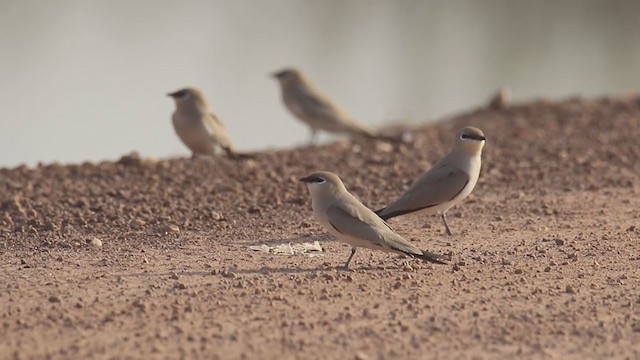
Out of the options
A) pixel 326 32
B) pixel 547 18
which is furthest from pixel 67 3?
pixel 547 18

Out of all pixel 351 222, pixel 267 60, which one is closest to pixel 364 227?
pixel 351 222

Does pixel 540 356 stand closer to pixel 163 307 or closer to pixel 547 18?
pixel 163 307

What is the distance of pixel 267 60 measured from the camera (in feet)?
67.3

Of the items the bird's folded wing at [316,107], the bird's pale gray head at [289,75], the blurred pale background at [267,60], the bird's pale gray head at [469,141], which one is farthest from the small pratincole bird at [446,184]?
the blurred pale background at [267,60]

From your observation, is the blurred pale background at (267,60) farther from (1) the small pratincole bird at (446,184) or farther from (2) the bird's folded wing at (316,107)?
(1) the small pratincole bird at (446,184)

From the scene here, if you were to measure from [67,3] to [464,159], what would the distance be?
15.2 metres

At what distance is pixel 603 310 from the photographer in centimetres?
694

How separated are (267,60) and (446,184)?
11.5 m

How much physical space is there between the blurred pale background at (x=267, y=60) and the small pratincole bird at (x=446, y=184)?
22.1 feet

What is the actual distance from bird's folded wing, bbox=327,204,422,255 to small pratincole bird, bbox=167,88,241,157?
13.3ft

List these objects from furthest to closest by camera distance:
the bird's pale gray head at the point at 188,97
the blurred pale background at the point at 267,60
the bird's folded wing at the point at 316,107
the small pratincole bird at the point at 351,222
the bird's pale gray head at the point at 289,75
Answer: the blurred pale background at the point at 267,60 < the bird's pale gray head at the point at 289,75 < the bird's folded wing at the point at 316,107 < the bird's pale gray head at the point at 188,97 < the small pratincole bird at the point at 351,222

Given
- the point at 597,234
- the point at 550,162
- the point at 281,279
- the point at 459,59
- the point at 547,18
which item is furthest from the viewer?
the point at 547,18

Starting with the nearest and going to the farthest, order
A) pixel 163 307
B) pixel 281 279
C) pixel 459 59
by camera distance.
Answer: pixel 163 307
pixel 281 279
pixel 459 59

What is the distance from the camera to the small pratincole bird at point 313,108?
1404 centimetres
